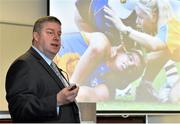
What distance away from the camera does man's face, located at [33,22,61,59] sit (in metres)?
1.85

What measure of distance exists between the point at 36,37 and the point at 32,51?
92 millimetres

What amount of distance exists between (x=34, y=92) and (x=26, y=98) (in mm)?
68

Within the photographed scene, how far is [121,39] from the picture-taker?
3.47m

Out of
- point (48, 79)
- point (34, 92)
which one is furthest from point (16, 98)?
point (48, 79)

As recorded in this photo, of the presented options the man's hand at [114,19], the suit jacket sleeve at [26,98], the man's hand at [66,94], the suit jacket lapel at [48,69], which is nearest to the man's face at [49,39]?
the suit jacket lapel at [48,69]

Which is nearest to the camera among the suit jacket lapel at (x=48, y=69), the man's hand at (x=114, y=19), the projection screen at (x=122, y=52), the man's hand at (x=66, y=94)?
the man's hand at (x=66, y=94)

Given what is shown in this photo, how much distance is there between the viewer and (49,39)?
187 cm

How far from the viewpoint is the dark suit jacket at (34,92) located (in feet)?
5.26

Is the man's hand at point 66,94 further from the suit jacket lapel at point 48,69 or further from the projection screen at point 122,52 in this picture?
the projection screen at point 122,52

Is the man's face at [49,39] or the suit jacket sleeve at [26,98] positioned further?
the man's face at [49,39]

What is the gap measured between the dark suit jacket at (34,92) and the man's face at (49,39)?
60mm

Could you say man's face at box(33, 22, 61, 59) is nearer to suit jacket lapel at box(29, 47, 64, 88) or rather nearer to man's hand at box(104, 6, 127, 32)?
suit jacket lapel at box(29, 47, 64, 88)

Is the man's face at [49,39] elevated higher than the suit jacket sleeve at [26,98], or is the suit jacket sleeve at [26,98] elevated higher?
the man's face at [49,39]

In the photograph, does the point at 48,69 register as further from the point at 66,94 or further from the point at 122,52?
the point at 122,52
